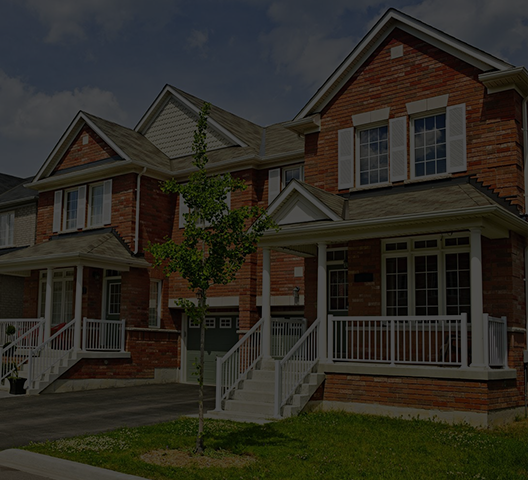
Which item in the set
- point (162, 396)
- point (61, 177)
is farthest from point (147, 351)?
point (61, 177)

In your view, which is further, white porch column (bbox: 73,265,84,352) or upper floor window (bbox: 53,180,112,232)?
upper floor window (bbox: 53,180,112,232)

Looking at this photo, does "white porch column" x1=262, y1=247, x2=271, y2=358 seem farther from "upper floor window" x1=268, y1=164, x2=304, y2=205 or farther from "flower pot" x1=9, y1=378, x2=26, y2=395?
"flower pot" x1=9, y1=378, x2=26, y2=395

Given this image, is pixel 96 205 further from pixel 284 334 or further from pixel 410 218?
pixel 410 218

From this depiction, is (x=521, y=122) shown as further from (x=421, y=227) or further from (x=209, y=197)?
(x=209, y=197)

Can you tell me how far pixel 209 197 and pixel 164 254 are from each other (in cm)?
113

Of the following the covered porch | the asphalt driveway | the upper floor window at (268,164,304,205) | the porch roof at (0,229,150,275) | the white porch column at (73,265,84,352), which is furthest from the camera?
the upper floor window at (268,164,304,205)

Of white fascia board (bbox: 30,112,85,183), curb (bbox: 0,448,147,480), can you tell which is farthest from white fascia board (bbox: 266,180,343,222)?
white fascia board (bbox: 30,112,85,183)

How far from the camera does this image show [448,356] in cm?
1330

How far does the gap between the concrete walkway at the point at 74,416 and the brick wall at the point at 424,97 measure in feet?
22.3

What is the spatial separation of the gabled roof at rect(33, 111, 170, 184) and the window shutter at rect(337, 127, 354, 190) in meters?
7.83

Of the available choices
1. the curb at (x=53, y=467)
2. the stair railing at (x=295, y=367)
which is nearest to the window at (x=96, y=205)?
the stair railing at (x=295, y=367)

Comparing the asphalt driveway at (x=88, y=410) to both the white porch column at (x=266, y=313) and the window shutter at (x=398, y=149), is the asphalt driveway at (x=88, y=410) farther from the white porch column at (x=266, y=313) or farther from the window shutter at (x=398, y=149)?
the window shutter at (x=398, y=149)

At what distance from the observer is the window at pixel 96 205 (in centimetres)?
2277

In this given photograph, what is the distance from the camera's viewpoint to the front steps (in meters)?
13.1
